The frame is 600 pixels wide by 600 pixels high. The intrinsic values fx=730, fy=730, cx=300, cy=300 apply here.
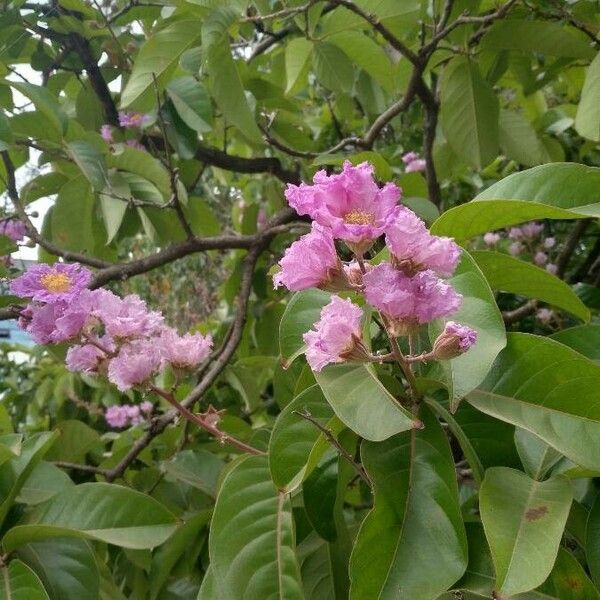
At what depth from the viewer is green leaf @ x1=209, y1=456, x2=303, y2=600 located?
604 millimetres

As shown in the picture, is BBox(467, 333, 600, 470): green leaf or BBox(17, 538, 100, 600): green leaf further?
BBox(17, 538, 100, 600): green leaf

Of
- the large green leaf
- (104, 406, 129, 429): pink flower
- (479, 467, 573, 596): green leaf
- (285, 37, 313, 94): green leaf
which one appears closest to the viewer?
(479, 467, 573, 596): green leaf

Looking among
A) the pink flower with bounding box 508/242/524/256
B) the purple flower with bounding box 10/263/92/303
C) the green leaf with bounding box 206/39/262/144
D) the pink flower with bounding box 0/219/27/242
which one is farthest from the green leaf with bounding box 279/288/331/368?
the pink flower with bounding box 508/242/524/256

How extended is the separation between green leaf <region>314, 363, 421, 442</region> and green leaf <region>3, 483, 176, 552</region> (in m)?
0.29

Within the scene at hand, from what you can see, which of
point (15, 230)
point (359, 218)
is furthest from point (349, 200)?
point (15, 230)

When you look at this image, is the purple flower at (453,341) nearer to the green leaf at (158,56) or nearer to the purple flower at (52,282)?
the purple flower at (52,282)

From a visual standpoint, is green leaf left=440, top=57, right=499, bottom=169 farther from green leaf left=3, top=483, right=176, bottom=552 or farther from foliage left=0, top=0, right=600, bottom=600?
green leaf left=3, top=483, right=176, bottom=552

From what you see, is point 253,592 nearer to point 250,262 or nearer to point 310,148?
point 250,262

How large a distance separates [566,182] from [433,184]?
0.66 m

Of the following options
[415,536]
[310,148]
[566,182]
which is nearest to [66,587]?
[415,536]

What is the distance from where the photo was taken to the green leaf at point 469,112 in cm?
117

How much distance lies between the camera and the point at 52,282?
711 mm

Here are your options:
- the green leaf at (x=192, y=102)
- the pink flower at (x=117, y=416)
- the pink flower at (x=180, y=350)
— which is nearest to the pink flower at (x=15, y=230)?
the green leaf at (x=192, y=102)

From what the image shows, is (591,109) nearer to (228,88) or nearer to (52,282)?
(228,88)
